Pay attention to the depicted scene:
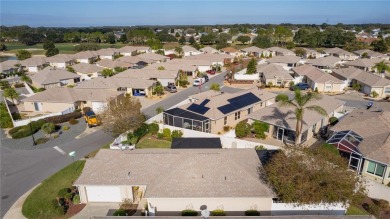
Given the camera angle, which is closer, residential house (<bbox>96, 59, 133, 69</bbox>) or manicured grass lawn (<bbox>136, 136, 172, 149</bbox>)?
manicured grass lawn (<bbox>136, 136, 172, 149</bbox>)

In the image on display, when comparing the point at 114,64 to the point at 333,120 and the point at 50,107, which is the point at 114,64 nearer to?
the point at 50,107

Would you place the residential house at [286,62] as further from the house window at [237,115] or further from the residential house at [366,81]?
the house window at [237,115]

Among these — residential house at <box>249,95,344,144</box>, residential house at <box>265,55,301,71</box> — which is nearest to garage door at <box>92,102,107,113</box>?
residential house at <box>249,95,344,144</box>

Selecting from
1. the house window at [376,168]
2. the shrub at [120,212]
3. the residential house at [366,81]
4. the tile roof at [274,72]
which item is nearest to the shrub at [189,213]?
the shrub at [120,212]

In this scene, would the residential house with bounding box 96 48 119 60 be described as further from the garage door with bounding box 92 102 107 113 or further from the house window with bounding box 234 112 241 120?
the house window with bounding box 234 112 241 120

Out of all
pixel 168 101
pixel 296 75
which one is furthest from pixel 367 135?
pixel 296 75

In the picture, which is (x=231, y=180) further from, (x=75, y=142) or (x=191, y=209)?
(x=75, y=142)
